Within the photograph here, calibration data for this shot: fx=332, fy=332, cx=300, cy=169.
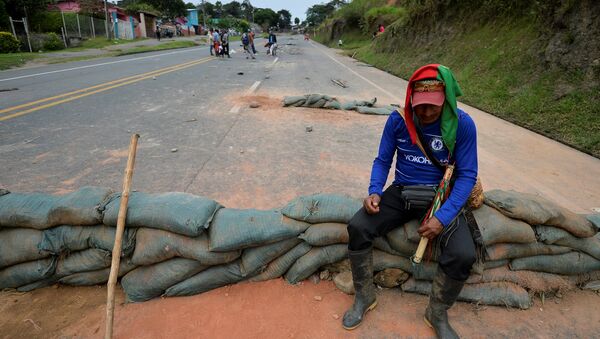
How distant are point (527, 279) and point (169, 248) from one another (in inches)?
91.4

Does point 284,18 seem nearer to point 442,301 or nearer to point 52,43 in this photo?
point 52,43

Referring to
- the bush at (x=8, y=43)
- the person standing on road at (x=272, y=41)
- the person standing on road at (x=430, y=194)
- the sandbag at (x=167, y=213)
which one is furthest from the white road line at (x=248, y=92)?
the bush at (x=8, y=43)

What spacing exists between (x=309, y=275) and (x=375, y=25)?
88.0ft

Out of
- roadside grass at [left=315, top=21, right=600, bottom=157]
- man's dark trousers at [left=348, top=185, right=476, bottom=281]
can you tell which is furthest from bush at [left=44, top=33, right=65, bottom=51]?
man's dark trousers at [left=348, top=185, right=476, bottom=281]

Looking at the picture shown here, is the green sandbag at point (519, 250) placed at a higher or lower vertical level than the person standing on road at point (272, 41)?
lower

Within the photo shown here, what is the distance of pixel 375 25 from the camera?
2566cm

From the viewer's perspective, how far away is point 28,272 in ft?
7.08

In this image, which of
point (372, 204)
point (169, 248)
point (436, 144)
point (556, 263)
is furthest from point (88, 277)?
point (556, 263)

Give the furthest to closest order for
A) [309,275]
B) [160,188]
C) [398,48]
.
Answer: [398,48] → [160,188] → [309,275]

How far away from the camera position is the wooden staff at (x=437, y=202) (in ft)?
6.09

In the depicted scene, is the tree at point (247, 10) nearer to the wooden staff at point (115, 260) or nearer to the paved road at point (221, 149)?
the paved road at point (221, 149)

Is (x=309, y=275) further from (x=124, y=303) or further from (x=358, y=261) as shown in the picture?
(x=124, y=303)

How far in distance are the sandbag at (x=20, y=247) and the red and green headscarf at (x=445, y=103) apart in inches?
95.9

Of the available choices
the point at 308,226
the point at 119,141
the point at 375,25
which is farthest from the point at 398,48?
the point at 308,226
